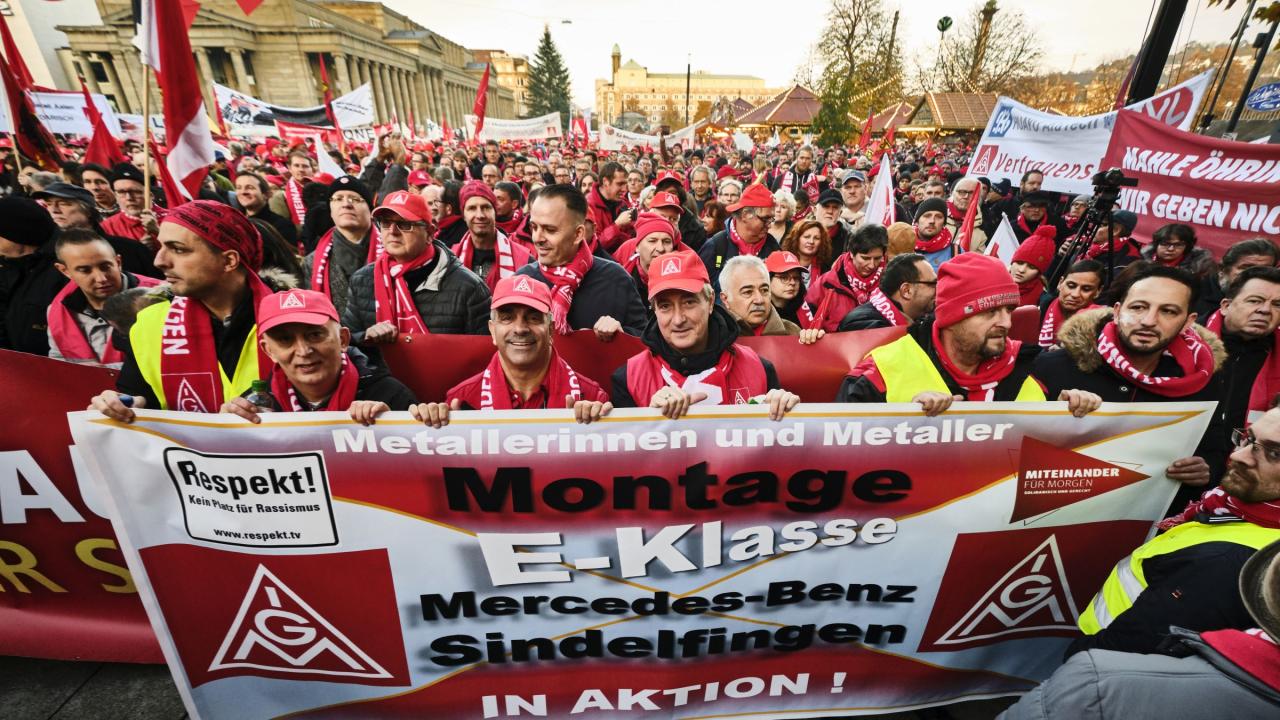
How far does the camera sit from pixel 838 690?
2.39 metres

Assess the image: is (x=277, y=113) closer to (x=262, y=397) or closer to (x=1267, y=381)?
(x=262, y=397)

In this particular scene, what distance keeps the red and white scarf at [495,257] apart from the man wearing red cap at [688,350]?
→ 241 cm

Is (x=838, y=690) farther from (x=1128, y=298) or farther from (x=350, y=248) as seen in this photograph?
(x=350, y=248)

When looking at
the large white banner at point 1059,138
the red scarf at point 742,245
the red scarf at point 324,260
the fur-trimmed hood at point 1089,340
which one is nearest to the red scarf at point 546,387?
the red scarf at point 324,260

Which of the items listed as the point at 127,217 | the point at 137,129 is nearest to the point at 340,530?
the point at 127,217

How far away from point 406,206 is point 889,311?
302 centimetres

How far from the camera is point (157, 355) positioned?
7.43 ft

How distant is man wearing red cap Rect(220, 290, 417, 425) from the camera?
6.75 ft

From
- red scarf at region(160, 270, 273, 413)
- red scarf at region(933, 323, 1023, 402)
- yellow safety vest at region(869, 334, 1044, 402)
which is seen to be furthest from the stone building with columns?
red scarf at region(933, 323, 1023, 402)

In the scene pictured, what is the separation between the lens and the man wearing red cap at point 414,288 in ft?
10.7

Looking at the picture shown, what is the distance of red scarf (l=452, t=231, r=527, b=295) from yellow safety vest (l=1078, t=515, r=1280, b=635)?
4155mm

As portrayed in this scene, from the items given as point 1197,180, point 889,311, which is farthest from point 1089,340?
point 1197,180

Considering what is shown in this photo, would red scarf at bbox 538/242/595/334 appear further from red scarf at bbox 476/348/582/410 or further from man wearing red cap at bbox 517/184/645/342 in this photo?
red scarf at bbox 476/348/582/410

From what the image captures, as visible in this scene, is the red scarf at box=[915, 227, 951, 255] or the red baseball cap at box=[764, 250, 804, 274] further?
the red scarf at box=[915, 227, 951, 255]
